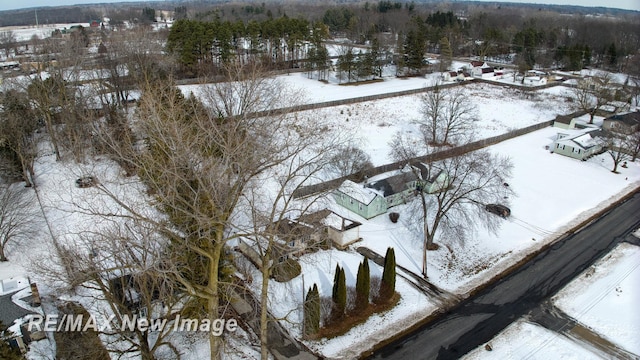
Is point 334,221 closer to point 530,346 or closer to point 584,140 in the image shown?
point 530,346

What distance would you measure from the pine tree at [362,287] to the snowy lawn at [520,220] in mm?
3682

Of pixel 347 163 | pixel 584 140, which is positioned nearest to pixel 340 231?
pixel 347 163

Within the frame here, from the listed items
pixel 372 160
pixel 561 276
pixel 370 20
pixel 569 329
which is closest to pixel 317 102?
pixel 372 160

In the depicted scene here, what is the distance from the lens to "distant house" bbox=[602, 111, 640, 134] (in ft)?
109

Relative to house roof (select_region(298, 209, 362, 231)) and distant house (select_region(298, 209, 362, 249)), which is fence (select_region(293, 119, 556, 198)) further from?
distant house (select_region(298, 209, 362, 249))

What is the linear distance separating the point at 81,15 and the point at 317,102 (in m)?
155

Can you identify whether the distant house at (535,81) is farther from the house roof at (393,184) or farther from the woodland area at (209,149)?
the house roof at (393,184)

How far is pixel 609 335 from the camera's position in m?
15.9

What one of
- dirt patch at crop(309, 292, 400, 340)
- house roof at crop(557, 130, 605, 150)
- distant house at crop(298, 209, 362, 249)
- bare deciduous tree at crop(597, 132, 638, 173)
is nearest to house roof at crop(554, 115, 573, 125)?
house roof at crop(557, 130, 605, 150)

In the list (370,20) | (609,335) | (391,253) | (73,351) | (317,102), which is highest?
(370,20)

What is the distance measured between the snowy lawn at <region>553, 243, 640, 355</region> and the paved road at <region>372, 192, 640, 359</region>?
51 cm

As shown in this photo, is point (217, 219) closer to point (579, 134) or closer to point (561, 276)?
point (561, 276)

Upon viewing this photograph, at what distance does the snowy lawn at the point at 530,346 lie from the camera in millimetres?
14805

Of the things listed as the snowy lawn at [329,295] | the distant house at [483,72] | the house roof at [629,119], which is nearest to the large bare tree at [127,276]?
the snowy lawn at [329,295]
